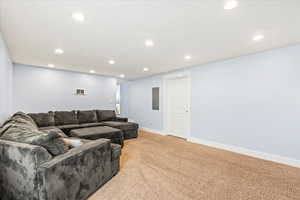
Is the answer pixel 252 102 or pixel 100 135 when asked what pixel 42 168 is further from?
pixel 252 102

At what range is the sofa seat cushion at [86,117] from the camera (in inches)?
192

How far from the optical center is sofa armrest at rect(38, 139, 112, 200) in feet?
4.44

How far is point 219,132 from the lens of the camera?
12.4 ft


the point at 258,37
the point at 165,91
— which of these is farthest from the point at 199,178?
the point at 165,91

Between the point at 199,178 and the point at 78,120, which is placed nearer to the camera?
the point at 199,178

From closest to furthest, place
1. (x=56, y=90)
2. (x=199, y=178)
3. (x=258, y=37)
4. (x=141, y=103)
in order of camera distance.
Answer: (x=199, y=178) < (x=258, y=37) < (x=56, y=90) < (x=141, y=103)

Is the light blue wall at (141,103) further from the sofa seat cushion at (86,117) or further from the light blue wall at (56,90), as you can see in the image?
the sofa seat cushion at (86,117)

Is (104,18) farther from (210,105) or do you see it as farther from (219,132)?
(219,132)

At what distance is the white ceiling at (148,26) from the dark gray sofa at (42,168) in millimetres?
1524

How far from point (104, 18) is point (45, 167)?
6.21 ft

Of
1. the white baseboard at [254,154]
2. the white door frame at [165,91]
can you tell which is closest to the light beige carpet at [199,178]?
the white baseboard at [254,154]

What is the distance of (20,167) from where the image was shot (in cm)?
141

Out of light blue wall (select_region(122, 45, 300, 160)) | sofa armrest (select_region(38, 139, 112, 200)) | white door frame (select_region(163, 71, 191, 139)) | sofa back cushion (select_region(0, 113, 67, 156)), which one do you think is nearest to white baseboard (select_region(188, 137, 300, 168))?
light blue wall (select_region(122, 45, 300, 160))

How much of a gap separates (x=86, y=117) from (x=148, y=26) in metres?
4.02
